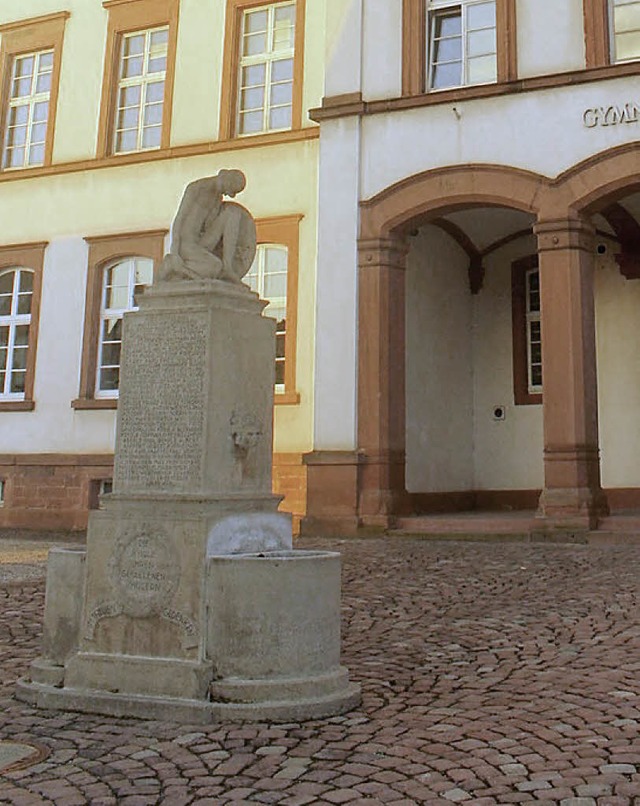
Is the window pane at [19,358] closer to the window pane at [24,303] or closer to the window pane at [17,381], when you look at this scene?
the window pane at [17,381]

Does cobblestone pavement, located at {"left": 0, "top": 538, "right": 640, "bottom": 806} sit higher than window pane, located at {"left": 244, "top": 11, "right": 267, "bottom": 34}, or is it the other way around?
window pane, located at {"left": 244, "top": 11, "right": 267, "bottom": 34}

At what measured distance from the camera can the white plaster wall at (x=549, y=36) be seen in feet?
39.8

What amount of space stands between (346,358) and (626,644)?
7.73 meters

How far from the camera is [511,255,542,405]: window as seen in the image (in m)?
15.4

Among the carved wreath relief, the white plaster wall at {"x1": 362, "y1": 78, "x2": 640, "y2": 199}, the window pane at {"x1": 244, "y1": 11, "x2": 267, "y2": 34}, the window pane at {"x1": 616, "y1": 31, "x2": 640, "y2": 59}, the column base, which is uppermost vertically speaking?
the window pane at {"x1": 244, "y1": 11, "x2": 267, "y2": 34}

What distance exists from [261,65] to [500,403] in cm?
686

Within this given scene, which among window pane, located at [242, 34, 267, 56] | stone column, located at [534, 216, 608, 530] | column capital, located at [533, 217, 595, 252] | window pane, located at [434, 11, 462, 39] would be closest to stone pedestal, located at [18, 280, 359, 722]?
stone column, located at [534, 216, 608, 530]

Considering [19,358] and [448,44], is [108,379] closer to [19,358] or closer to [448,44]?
[19,358]

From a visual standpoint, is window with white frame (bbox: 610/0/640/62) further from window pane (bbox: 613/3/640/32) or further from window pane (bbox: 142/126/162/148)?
window pane (bbox: 142/126/162/148)

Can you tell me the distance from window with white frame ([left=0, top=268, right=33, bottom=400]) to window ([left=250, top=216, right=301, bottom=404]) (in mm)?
4418

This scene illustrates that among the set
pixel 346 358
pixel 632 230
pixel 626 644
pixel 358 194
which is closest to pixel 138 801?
pixel 626 644

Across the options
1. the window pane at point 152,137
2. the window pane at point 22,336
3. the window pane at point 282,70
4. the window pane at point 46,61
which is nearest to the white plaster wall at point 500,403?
the window pane at point 282,70

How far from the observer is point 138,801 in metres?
3.01

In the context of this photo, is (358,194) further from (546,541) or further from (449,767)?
(449,767)
